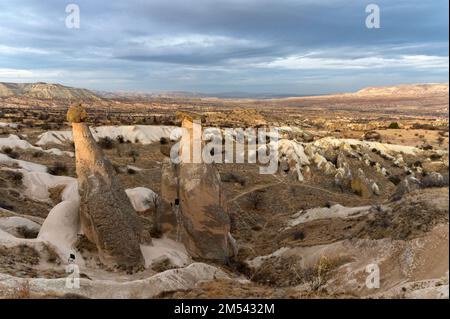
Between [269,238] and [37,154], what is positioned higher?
[37,154]

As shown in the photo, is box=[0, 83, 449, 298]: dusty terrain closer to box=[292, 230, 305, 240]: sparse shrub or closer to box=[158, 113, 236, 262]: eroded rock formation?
box=[292, 230, 305, 240]: sparse shrub

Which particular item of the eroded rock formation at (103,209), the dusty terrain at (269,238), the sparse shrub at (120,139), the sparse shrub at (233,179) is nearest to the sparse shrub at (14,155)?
the dusty terrain at (269,238)

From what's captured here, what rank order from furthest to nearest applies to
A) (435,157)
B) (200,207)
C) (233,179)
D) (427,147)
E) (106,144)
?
(427,147) < (435,157) < (106,144) < (233,179) < (200,207)

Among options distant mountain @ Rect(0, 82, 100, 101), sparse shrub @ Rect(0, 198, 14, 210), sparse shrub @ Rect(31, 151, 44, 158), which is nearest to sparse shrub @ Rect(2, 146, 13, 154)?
sparse shrub @ Rect(31, 151, 44, 158)

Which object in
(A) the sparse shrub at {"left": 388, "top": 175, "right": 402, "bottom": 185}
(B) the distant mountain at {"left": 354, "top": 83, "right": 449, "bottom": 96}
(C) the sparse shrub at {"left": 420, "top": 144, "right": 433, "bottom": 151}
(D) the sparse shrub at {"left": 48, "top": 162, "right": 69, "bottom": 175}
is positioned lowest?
(A) the sparse shrub at {"left": 388, "top": 175, "right": 402, "bottom": 185}

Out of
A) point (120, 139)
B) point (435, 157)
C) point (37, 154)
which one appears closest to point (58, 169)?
point (37, 154)

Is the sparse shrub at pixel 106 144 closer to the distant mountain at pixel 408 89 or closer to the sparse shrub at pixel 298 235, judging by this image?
the sparse shrub at pixel 298 235

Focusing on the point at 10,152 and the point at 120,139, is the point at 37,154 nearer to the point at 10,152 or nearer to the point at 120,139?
the point at 10,152
